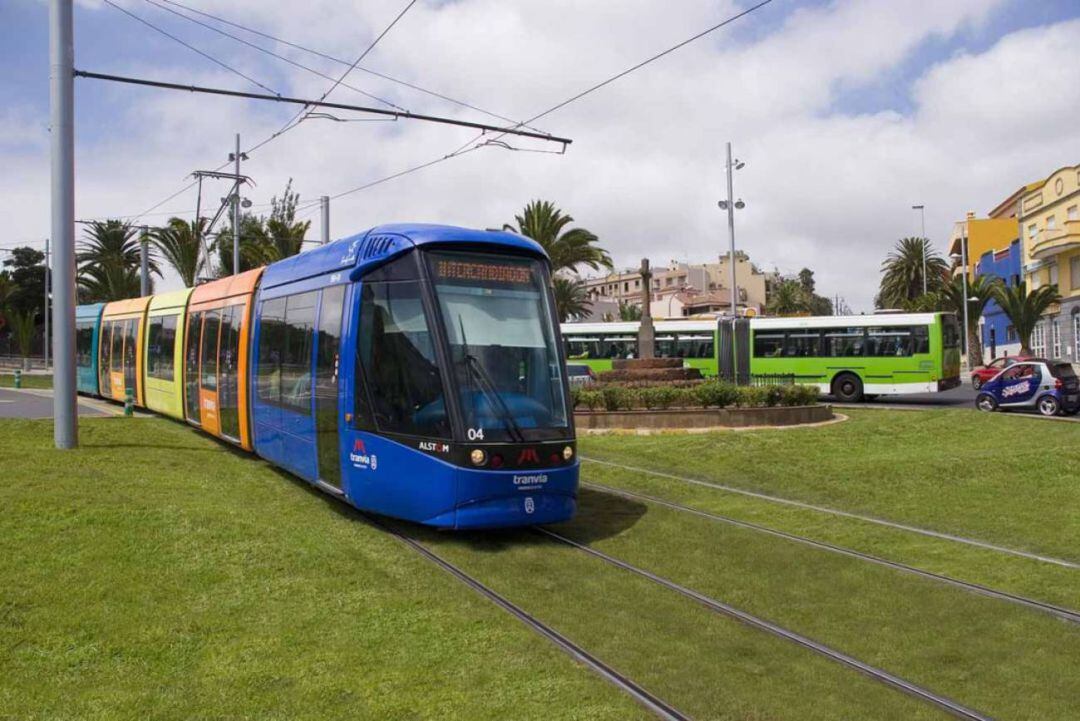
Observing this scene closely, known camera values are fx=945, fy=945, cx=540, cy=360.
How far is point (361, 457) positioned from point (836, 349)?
84.8 feet

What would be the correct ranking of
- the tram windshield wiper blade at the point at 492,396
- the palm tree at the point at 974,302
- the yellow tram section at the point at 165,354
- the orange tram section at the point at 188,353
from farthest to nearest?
the palm tree at the point at 974,302 < the yellow tram section at the point at 165,354 < the orange tram section at the point at 188,353 < the tram windshield wiper blade at the point at 492,396

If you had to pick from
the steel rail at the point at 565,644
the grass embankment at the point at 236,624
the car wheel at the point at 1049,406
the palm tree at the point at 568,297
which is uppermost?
the palm tree at the point at 568,297

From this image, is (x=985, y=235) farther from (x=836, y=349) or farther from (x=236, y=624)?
(x=236, y=624)

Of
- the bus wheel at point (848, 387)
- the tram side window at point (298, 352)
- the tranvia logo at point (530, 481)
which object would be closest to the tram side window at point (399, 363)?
the tranvia logo at point (530, 481)

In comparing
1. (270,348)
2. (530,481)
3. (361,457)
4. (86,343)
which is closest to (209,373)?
(270,348)

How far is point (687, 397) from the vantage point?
73.7 ft

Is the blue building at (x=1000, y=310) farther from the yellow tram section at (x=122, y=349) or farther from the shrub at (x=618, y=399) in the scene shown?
the yellow tram section at (x=122, y=349)

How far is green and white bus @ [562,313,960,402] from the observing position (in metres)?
31.5

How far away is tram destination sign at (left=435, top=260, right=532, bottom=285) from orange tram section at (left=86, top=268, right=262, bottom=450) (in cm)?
→ 601

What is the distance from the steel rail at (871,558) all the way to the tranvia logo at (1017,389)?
1658 centimetres

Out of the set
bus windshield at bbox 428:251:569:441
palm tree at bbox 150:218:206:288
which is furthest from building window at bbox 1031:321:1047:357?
bus windshield at bbox 428:251:569:441

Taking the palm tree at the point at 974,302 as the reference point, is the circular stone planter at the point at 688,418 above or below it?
below

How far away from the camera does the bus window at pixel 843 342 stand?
107 feet

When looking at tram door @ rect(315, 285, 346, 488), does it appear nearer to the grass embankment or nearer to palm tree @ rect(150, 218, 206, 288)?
the grass embankment
